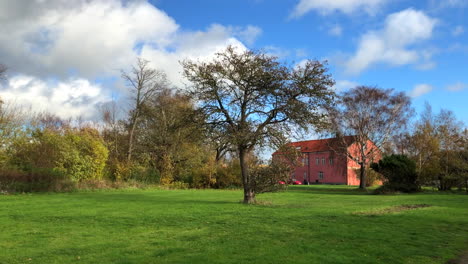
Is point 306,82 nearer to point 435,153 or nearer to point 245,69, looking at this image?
point 245,69

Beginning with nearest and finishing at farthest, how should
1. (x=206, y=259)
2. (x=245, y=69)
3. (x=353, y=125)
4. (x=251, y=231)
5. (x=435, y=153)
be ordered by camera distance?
(x=206, y=259), (x=251, y=231), (x=245, y=69), (x=435, y=153), (x=353, y=125)

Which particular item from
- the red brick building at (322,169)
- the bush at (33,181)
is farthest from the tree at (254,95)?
the red brick building at (322,169)

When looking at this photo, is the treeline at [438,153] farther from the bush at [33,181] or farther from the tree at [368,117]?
the bush at [33,181]

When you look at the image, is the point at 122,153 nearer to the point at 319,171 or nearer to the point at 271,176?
the point at 271,176

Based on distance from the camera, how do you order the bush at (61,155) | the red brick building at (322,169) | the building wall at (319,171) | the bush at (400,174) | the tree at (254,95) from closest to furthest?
the tree at (254,95) < the bush at (61,155) < the bush at (400,174) < the red brick building at (322,169) < the building wall at (319,171)

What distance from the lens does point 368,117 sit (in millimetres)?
40375

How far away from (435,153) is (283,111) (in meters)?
26.5

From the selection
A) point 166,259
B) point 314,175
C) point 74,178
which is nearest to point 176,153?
point 74,178

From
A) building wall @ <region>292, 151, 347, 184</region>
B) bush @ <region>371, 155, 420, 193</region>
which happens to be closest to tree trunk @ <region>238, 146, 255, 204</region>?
bush @ <region>371, 155, 420, 193</region>

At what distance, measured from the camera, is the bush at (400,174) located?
3394cm

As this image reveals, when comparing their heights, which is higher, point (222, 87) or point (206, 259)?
point (222, 87)

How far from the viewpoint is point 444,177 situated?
3497cm

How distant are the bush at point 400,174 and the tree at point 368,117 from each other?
6.02 m

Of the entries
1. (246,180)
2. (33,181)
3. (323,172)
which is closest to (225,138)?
(246,180)
